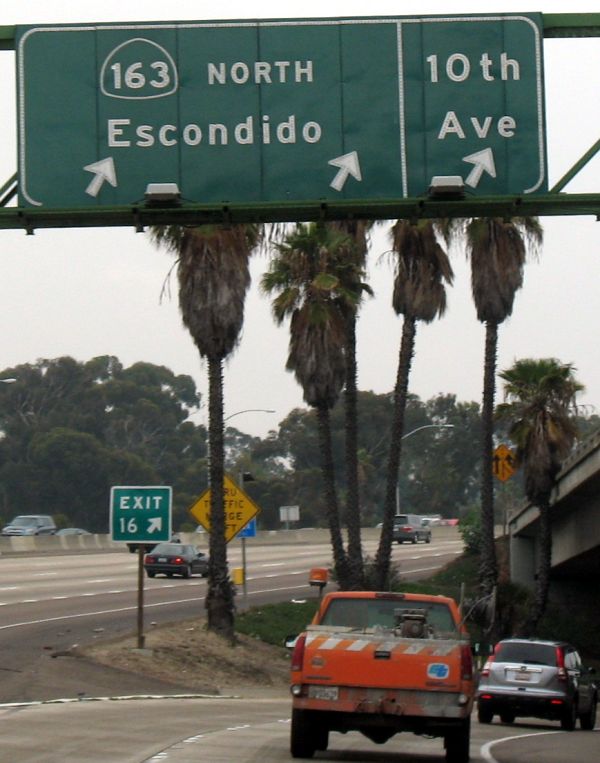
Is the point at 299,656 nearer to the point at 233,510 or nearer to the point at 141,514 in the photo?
the point at 141,514

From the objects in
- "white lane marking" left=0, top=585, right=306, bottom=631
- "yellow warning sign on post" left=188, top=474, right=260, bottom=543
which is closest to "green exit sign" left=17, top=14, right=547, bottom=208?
"yellow warning sign on post" left=188, top=474, right=260, bottom=543

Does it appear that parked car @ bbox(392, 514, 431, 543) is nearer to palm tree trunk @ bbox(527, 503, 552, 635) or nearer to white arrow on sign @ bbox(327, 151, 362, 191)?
palm tree trunk @ bbox(527, 503, 552, 635)

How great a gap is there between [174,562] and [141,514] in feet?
84.8

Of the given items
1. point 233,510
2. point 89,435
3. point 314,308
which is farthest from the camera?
point 89,435

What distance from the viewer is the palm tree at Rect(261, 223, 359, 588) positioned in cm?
4003

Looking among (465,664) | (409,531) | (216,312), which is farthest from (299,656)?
(409,531)

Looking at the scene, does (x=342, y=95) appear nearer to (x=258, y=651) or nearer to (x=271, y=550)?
(x=258, y=651)

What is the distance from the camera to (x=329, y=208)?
584 inches

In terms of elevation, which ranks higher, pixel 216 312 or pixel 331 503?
pixel 216 312

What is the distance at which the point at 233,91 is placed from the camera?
1480cm

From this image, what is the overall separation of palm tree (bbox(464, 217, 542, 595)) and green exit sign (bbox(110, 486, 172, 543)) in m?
16.3

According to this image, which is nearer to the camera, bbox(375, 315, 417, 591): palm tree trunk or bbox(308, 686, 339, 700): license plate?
bbox(308, 686, 339, 700): license plate

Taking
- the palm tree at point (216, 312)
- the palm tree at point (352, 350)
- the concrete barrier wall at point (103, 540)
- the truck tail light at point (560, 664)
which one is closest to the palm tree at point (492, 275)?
the palm tree at point (352, 350)

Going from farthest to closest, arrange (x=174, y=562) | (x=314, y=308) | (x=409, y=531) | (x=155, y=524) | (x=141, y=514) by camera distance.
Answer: (x=409, y=531)
(x=174, y=562)
(x=314, y=308)
(x=141, y=514)
(x=155, y=524)
